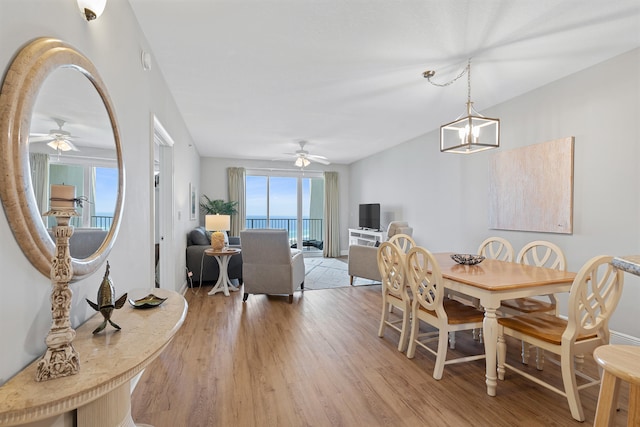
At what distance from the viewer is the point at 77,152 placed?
4.40 feet

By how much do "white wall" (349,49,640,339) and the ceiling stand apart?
0.70 feet

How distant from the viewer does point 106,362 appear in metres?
0.99

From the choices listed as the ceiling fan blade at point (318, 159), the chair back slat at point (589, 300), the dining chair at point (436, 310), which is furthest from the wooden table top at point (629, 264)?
the ceiling fan blade at point (318, 159)

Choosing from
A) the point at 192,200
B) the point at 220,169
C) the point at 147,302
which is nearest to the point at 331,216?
the point at 220,169

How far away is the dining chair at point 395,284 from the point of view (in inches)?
104

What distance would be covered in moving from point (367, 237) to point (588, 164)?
4470mm

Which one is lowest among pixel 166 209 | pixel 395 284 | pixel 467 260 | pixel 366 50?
pixel 395 284

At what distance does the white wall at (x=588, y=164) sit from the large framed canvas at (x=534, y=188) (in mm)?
84

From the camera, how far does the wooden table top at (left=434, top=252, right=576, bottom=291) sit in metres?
2.04

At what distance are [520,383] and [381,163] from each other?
5.50 m

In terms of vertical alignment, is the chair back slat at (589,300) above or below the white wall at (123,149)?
below

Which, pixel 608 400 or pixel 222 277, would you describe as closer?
pixel 608 400

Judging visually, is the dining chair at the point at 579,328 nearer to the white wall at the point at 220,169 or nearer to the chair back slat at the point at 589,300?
the chair back slat at the point at 589,300

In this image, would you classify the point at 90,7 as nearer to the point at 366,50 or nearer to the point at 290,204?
the point at 366,50
